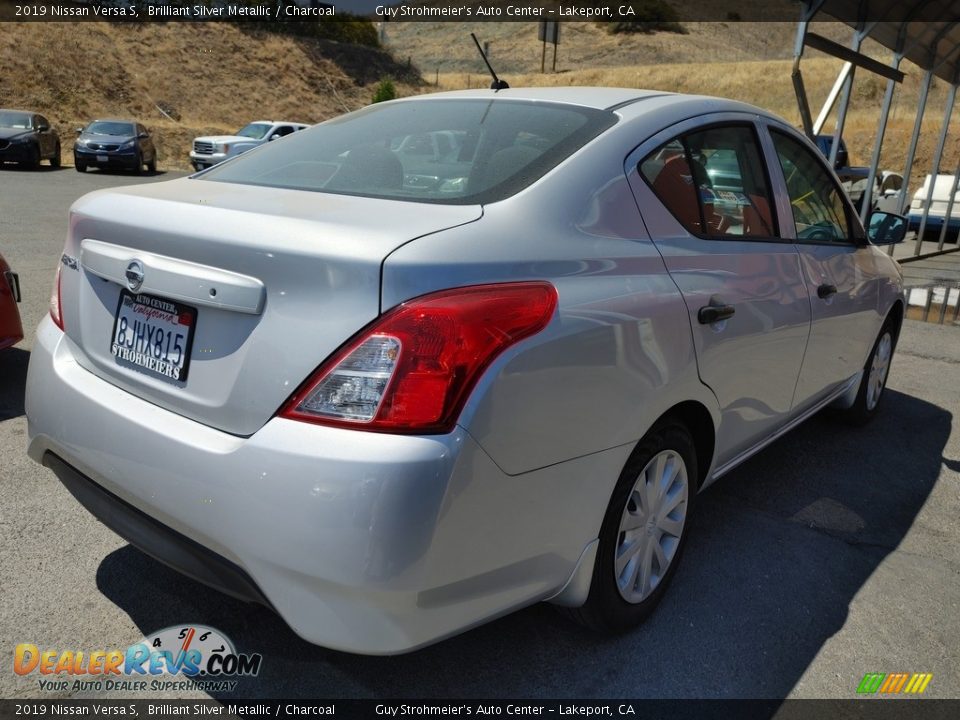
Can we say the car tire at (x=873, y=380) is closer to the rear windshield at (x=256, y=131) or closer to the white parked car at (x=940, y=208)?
the white parked car at (x=940, y=208)

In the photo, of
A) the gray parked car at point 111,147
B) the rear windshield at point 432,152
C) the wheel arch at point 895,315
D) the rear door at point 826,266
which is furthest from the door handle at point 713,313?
the gray parked car at point 111,147

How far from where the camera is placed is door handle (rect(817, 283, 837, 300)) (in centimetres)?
333

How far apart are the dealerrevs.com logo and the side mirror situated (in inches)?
146

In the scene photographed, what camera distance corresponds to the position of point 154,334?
2043 mm

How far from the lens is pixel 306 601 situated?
1.74 meters

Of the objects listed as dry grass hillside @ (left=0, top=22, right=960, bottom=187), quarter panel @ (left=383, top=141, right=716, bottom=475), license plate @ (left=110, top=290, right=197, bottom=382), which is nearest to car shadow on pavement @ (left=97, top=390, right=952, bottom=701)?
quarter panel @ (left=383, top=141, right=716, bottom=475)

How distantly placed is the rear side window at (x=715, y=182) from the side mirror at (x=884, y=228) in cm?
152

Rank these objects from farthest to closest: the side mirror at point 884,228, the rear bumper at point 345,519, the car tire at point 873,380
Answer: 1. the car tire at point 873,380
2. the side mirror at point 884,228
3. the rear bumper at point 345,519

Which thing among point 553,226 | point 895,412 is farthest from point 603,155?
point 895,412

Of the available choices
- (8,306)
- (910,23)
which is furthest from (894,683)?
(910,23)

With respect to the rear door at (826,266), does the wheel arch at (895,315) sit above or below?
below

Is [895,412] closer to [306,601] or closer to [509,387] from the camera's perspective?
[509,387]

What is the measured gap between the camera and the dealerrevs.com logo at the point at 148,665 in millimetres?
2195

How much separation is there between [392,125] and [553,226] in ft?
3.36
